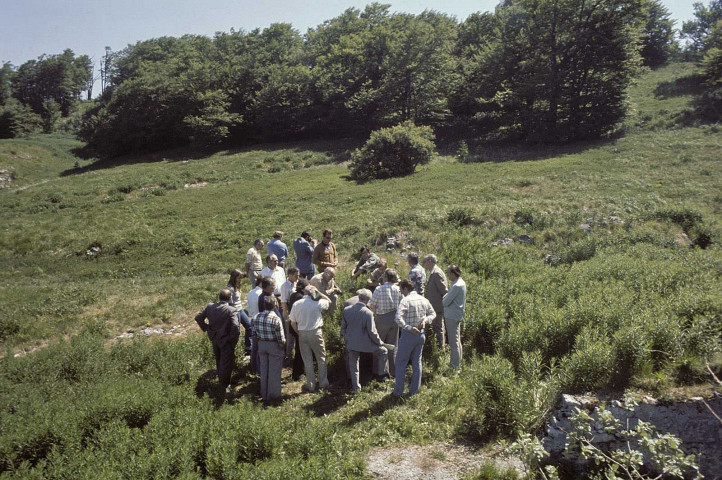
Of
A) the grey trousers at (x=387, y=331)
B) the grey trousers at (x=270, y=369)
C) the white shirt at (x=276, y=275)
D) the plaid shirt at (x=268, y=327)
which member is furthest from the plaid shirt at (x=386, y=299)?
the white shirt at (x=276, y=275)

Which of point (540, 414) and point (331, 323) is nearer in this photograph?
→ point (540, 414)

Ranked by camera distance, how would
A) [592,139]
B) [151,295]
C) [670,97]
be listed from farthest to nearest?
1. [670,97]
2. [592,139]
3. [151,295]

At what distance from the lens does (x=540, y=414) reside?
6.51 meters

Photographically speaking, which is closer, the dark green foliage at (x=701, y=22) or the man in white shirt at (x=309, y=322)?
the man in white shirt at (x=309, y=322)

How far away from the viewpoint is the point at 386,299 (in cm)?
825

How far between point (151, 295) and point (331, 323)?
738cm

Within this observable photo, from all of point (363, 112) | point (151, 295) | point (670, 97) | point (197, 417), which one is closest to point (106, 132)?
point (363, 112)

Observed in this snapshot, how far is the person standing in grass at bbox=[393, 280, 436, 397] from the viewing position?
24.8ft

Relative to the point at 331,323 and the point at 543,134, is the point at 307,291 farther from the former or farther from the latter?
the point at 543,134

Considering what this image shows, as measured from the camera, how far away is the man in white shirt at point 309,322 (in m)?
7.90

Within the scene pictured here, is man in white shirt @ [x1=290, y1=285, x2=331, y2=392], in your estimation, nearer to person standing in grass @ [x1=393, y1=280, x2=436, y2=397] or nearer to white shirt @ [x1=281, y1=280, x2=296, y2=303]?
white shirt @ [x1=281, y1=280, x2=296, y2=303]

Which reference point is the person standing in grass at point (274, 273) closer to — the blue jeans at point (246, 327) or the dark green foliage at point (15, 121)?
the blue jeans at point (246, 327)

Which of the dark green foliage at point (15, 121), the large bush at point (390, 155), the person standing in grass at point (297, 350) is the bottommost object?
the person standing in grass at point (297, 350)

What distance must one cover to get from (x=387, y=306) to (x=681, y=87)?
55.3 m
